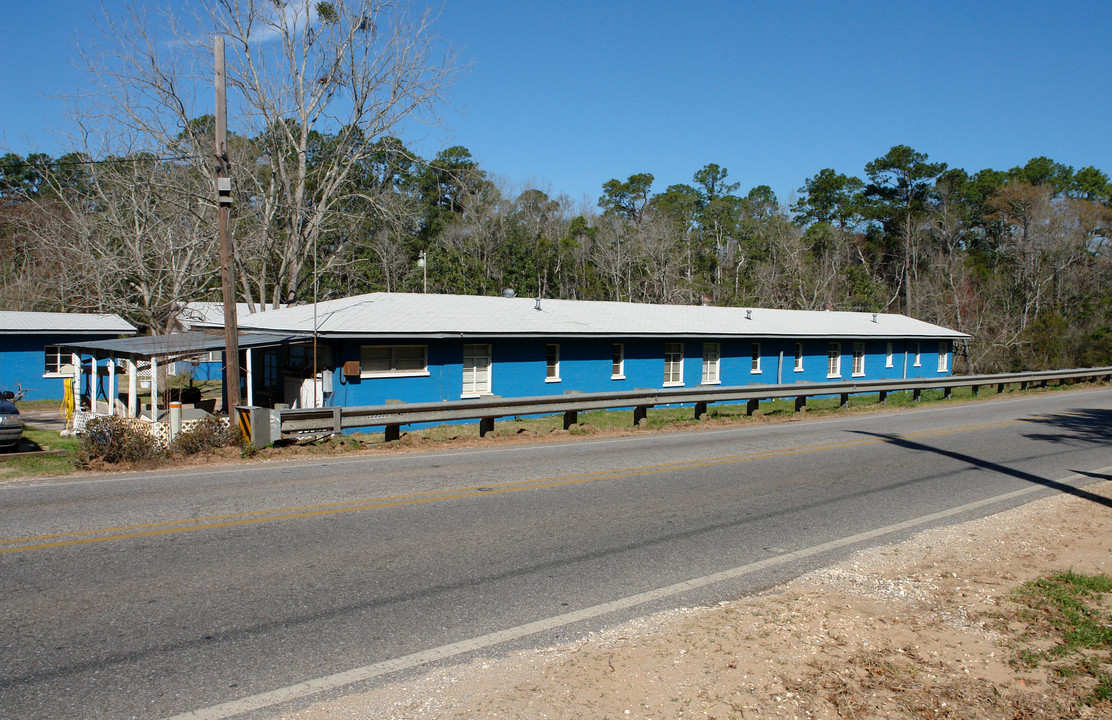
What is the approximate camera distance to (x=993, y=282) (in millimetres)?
53625

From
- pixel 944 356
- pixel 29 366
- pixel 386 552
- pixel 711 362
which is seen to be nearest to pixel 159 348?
pixel 386 552

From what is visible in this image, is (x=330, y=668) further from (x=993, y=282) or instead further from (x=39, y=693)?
(x=993, y=282)

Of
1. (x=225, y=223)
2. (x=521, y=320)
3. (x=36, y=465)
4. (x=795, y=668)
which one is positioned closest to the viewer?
(x=795, y=668)

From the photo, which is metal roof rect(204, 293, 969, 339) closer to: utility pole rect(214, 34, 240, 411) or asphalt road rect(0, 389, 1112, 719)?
utility pole rect(214, 34, 240, 411)

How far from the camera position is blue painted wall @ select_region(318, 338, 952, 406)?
19.2m

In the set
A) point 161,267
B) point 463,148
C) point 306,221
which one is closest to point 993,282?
point 463,148

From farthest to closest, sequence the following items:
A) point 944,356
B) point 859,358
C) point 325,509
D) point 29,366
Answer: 1. point 944,356
2. point 859,358
3. point 29,366
4. point 325,509

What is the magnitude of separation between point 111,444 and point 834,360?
27429 mm

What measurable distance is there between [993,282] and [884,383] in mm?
38358

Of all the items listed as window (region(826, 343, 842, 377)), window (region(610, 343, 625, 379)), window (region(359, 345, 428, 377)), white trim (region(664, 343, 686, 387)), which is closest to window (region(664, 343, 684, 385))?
white trim (region(664, 343, 686, 387))

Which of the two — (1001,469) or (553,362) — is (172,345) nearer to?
(553,362)

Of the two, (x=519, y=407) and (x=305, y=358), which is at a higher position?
(x=305, y=358)

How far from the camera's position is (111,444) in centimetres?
1109

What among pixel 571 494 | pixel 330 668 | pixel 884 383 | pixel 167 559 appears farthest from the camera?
pixel 884 383
